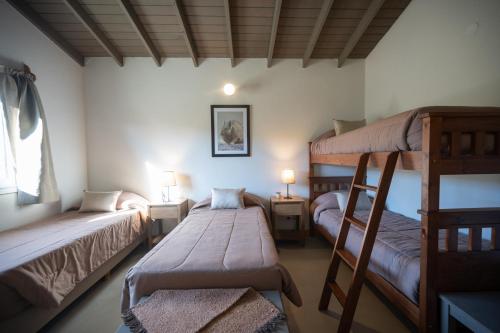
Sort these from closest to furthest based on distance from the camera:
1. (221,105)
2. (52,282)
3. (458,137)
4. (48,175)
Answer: (458,137) → (52,282) → (48,175) → (221,105)

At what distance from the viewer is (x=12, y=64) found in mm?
2428

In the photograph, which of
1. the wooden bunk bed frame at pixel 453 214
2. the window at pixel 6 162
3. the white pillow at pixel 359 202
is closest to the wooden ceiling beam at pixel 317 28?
the wooden bunk bed frame at pixel 453 214

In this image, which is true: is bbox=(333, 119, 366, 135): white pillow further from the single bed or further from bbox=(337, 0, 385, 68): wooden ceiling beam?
the single bed

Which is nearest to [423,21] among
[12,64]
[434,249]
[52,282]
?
[434,249]

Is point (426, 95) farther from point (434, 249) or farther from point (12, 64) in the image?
point (12, 64)

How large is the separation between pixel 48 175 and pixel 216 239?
7.51 feet

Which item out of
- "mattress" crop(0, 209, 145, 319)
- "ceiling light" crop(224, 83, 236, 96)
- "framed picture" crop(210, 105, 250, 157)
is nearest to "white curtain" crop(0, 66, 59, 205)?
"mattress" crop(0, 209, 145, 319)

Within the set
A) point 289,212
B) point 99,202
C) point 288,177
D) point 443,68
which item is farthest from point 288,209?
point 99,202

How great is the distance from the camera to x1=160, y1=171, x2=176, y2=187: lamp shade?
→ 3.23 metres

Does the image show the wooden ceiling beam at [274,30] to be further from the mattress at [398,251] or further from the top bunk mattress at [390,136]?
the mattress at [398,251]

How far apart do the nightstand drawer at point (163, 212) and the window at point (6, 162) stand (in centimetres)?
146

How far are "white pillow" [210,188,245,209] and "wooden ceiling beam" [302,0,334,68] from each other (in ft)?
7.55

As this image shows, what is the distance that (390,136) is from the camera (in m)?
1.56

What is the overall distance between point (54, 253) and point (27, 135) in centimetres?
159
